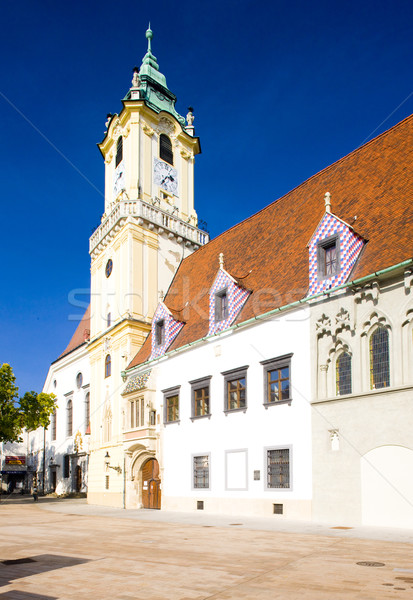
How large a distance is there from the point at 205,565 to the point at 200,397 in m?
16.0

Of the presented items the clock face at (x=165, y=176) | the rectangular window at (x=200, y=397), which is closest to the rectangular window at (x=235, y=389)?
the rectangular window at (x=200, y=397)

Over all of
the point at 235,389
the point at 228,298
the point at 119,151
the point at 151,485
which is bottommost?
the point at 151,485

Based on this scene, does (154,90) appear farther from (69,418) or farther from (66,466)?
(66,466)

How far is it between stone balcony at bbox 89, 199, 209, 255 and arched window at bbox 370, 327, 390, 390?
22176 millimetres

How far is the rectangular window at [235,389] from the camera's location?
2364cm

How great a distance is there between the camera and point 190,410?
26734 mm

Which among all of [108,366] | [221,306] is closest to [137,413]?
[108,366]

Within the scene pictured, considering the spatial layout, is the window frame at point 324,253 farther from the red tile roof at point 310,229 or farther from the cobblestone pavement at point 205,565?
the cobblestone pavement at point 205,565

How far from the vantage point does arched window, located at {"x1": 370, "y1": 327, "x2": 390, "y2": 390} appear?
1784 centimetres

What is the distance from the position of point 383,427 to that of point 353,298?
435cm

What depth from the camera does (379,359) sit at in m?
18.1

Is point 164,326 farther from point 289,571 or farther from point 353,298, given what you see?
point 289,571

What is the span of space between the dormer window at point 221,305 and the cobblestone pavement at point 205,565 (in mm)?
11214

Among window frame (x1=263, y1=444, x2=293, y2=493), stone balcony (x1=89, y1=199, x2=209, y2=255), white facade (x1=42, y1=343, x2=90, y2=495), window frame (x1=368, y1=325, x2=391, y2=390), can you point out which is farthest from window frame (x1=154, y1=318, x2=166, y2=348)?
white facade (x1=42, y1=343, x2=90, y2=495)
